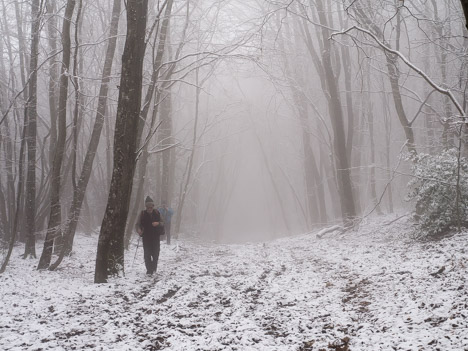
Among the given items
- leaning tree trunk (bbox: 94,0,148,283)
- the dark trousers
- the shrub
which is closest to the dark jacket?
the dark trousers

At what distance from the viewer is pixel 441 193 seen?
10070 millimetres

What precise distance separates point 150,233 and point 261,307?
465 cm

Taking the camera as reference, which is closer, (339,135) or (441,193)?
(441,193)

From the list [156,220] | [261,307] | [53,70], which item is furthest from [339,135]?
[53,70]

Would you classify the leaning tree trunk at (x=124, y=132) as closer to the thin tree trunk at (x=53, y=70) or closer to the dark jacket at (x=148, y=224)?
the dark jacket at (x=148, y=224)

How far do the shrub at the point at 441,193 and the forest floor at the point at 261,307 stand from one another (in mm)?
656

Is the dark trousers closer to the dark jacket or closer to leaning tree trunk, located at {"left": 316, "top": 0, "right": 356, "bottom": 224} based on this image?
the dark jacket

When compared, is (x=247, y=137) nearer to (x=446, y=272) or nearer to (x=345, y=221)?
(x=345, y=221)

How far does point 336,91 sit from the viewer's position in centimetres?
1599

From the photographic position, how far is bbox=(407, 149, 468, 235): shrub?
9.76m

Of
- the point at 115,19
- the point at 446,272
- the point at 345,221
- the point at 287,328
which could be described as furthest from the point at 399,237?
the point at 115,19

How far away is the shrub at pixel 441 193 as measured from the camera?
9.76 m

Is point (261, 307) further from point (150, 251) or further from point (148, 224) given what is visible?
point (148, 224)

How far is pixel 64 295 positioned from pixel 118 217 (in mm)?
2031
